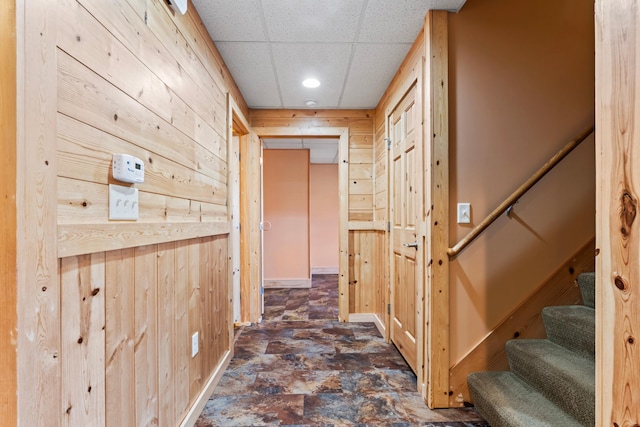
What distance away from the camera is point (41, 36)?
2.35ft

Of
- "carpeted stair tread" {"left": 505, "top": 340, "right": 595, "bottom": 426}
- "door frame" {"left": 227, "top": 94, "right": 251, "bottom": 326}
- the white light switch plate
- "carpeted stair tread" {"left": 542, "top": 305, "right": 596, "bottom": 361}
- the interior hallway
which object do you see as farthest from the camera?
"door frame" {"left": 227, "top": 94, "right": 251, "bottom": 326}

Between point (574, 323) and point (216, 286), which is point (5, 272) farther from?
point (574, 323)

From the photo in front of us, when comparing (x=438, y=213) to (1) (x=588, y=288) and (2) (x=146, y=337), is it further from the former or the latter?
(2) (x=146, y=337)

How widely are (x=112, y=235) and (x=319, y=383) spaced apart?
1667 mm

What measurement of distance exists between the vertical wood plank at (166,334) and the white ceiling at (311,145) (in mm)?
3100

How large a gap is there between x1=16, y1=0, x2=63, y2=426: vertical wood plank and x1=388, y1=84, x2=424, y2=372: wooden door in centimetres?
172

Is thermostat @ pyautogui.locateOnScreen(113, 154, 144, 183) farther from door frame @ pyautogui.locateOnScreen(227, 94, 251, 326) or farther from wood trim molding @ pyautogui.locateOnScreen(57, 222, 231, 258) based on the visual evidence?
door frame @ pyautogui.locateOnScreen(227, 94, 251, 326)

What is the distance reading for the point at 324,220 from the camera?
6324 mm

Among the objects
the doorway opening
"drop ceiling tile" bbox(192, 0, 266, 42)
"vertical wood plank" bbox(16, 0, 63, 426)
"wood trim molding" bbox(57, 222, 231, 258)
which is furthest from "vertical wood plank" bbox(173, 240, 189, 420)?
the doorway opening

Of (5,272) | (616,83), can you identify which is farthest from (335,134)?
(5,272)

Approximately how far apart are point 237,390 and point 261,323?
129cm

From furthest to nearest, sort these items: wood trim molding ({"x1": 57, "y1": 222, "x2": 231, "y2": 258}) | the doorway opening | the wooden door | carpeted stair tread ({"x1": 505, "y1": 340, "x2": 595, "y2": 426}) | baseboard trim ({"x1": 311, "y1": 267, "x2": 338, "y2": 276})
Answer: baseboard trim ({"x1": 311, "y1": 267, "x2": 338, "y2": 276}), the doorway opening, the wooden door, carpeted stair tread ({"x1": 505, "y1": 340, "x2": 595, "y2": 426}), wood trim molding ({"x1": 57, "y1": 222, "x2": 231, "y2": 258})

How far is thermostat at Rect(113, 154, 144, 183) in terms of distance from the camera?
0.99 meters

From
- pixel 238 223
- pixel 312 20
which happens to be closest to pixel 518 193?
pixel 312 20
